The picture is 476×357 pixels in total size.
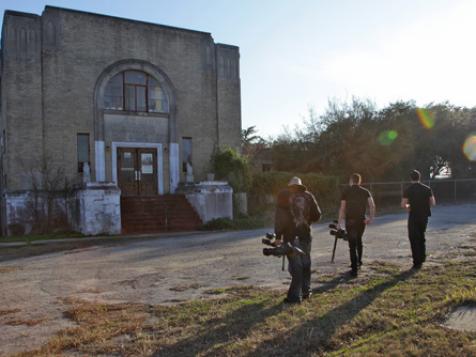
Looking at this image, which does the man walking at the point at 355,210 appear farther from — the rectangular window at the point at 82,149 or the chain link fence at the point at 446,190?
the chain link fence at the point at 446,190

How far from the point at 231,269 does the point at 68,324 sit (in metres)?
3.97

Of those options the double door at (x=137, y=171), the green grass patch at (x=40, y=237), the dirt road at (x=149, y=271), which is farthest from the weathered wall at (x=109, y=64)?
the dirt road at (x=149, y=271)

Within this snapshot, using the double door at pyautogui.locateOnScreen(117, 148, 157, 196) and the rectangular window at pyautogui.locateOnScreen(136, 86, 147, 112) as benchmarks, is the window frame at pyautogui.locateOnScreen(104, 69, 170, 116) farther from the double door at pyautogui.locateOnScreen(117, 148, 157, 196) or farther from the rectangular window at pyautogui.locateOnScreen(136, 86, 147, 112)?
the double door at pyautogui.locateOnScreen(117, 148, 157, 196)

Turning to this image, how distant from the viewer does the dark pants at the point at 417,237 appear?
8.43m

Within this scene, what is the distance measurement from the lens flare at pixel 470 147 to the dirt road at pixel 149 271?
71.8 ft

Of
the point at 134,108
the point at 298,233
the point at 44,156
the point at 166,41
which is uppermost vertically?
the point at 166,41

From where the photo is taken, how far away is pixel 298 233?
6523mm

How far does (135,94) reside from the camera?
72.0 ft

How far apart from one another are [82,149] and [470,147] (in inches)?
1087

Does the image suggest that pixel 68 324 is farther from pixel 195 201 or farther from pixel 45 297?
pixel 195 201

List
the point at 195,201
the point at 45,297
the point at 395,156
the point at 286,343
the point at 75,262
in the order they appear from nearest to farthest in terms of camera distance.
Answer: the point at 286,343 → the point at 45,297 → the point at 75,262 → the point at 195,201 → the point at 395,156

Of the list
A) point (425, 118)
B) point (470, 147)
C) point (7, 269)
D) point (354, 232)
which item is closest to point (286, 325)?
point (354, 232)

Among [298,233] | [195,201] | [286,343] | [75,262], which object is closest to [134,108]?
[195,201]

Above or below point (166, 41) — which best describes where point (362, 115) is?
below
